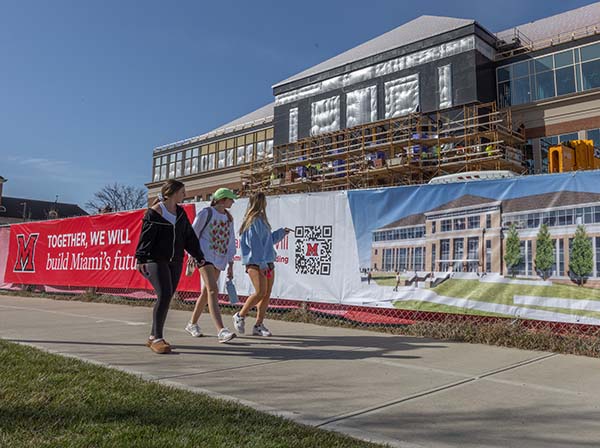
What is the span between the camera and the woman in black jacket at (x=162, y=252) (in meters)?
5.03

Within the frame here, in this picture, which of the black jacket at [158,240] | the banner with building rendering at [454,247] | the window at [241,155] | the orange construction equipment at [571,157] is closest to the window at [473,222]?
the banner with building rendering at [454,247]

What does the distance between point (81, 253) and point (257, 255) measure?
7741 millimetres

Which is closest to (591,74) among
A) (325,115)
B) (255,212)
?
(325,115)

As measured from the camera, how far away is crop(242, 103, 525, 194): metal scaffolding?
2842cm

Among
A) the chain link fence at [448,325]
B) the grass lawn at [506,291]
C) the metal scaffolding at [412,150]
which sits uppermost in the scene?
the metal scaffolding at [412,150]

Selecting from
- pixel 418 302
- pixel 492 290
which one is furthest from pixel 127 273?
pixel 492 290

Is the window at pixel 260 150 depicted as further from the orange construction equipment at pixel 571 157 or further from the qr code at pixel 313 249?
the qr code at pixel 313 249

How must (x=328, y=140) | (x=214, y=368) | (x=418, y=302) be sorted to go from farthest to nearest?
1. (x=328, y=140)
2. (x=418, y=302)
3. (x=214, y=368)

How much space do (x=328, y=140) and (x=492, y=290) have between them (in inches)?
1248

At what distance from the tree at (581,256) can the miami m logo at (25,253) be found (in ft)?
42.8

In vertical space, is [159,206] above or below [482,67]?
below

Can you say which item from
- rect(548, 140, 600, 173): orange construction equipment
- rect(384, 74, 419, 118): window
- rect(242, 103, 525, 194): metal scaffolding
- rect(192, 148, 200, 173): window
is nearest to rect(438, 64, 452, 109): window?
rect(242, 103, 525, 194): metal scaffolding

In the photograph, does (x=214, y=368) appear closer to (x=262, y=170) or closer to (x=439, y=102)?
(x=439, y=102)

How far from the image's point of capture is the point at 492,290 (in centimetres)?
588
